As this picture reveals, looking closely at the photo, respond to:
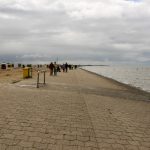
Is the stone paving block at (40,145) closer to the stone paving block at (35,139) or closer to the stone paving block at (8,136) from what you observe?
the stone paving block at (35,139)

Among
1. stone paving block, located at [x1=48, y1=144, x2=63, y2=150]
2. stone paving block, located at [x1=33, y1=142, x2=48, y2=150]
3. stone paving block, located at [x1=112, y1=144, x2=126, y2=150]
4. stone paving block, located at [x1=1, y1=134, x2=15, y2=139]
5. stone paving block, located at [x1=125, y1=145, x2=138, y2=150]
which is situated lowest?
stone paving block, located at [x1=125, y1=145, x2=138, y2=150]

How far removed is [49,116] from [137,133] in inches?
103

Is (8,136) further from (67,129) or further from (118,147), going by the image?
(118,147)

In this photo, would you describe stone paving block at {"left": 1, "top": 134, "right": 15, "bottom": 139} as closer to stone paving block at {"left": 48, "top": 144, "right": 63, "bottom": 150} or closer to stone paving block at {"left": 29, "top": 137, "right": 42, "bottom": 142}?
stone paving block at {"left": 29, "top": 137, "right": 42, "bottom": 142}

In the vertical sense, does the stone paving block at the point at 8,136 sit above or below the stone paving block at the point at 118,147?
above

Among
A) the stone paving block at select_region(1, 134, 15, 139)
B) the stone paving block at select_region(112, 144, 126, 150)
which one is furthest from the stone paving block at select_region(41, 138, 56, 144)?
the stone paving block at select_region(112, 144, 126, 150)

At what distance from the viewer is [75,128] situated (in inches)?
311

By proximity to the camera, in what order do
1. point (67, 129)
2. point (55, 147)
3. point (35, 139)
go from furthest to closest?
point (67, 129) < point (35, 139) < point (55, 147)

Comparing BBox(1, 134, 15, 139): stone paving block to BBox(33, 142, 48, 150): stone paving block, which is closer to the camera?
BBox(33, 142, 48, 150): stone paving block

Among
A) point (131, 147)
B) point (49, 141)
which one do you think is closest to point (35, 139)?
point (49, 141)

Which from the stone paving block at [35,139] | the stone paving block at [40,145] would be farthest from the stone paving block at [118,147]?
the stone paving block at [35,139]

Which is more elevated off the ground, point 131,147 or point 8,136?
point 8,136

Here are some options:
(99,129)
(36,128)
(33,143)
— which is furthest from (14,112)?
(33,143)

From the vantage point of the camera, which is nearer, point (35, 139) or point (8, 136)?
point (35, 139)
